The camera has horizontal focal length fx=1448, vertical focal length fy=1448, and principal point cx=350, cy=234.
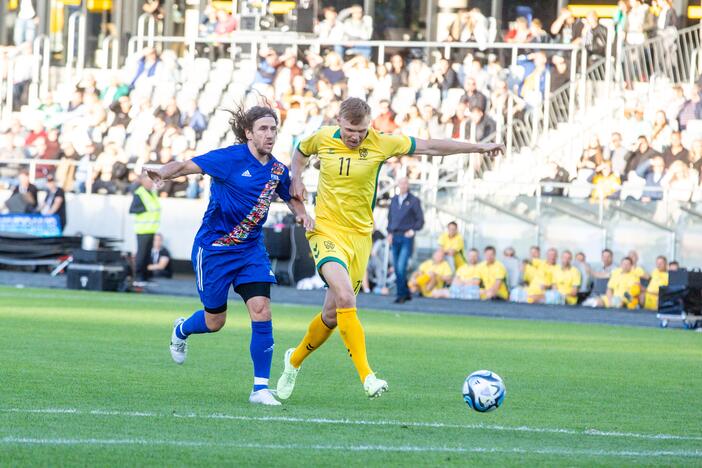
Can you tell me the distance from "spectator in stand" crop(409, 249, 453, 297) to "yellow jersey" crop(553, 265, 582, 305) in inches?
78.7

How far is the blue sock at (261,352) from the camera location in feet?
31.2

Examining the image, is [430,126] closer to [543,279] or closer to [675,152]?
[543,279]

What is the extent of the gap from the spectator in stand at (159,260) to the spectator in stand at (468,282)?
566cm

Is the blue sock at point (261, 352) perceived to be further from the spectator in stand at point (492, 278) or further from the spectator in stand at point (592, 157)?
the spectator in stand at point (592, 157)

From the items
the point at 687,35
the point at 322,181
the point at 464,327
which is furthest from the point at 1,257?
the point at 322,181

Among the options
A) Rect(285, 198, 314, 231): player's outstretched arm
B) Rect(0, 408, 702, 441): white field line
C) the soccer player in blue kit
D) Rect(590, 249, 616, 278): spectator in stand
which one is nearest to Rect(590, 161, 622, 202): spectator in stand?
Rect(590, 249, 616, 278): spectator in stand

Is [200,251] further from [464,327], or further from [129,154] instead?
[129,154]

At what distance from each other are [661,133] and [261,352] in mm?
17438

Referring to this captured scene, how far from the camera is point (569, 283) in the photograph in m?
24.7

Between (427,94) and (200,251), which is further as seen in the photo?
(427,94)

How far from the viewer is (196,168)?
953 cm

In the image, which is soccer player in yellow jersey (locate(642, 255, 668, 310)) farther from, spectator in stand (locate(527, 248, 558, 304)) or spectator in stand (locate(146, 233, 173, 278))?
spectator in stand (locate(146, 233, 173, 278))

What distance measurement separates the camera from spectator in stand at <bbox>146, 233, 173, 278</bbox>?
90.3ft

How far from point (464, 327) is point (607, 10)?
616 inches
